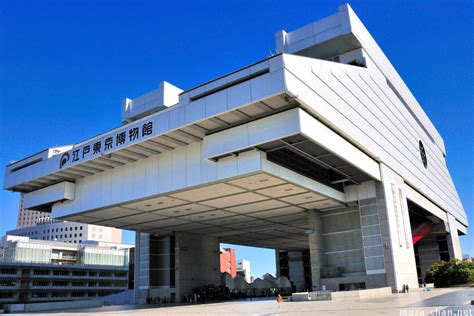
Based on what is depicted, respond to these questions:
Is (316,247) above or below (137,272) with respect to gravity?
above

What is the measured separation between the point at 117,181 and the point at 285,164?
49.0 ft

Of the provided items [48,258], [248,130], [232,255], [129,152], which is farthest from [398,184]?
[232,255]

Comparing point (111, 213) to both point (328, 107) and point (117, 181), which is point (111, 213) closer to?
point (117, 181)

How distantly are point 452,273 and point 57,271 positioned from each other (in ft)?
259

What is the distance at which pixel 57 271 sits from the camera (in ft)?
318

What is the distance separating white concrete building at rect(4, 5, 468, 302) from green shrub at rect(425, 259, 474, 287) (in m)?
7.55

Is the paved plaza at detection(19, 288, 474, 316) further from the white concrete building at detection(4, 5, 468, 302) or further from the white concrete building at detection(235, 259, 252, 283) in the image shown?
the white concrete building at detection(235, 259, 252, 283)

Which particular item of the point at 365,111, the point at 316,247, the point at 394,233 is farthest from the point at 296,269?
the point at 365,111

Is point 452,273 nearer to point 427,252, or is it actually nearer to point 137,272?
point 427,252

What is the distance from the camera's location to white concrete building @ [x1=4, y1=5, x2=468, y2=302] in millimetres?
30844

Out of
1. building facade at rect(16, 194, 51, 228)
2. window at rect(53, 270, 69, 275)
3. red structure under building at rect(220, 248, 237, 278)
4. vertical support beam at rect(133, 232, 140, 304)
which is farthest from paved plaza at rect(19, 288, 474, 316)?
building facade at rect(16, 194, 51, 228)

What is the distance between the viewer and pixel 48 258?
349 feet

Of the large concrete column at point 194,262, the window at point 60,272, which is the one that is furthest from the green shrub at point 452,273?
the window at point 60,272

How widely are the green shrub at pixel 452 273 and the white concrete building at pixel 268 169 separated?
7.55 m
